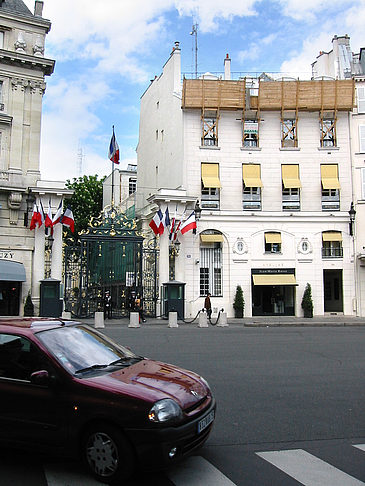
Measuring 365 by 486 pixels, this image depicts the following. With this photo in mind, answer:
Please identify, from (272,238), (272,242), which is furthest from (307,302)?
(272,238)

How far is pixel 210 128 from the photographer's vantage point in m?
29.6

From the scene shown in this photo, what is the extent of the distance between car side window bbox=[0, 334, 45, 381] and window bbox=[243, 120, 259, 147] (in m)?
26.3

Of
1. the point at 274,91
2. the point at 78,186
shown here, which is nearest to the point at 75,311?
the point at 274,91

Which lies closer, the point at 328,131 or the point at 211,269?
the point at 211,269

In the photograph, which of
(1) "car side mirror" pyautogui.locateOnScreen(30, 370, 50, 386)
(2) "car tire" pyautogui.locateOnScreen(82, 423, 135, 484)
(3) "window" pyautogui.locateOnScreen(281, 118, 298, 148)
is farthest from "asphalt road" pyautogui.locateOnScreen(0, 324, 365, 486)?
(3) "window" pyautogui.locateOnScreen(281, 118, 298, 148)

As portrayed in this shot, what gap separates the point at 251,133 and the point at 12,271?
1662 centimetres

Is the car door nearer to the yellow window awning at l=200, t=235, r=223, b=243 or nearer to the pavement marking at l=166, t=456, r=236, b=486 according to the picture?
the pavement marking at l=166, t=456, r=236, b=486

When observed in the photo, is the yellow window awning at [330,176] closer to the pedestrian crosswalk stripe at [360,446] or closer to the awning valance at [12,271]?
the awning valance at [12,271]

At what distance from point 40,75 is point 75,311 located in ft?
43.2

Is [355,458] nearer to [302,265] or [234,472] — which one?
[234,472]

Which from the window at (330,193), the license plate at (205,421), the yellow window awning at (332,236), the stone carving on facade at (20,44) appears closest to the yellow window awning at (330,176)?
the window at (330,193)

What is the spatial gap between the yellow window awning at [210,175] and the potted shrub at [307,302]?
8371 mm

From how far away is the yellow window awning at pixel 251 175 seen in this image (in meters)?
29.1

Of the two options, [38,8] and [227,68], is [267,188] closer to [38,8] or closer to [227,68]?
[227,68]
